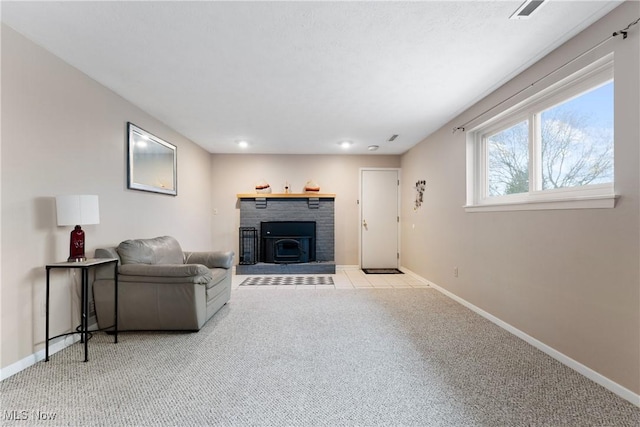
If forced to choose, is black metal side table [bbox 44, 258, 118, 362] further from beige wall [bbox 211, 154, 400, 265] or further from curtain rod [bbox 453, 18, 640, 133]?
curtain rod [bbox 453, 18, 640, 133]

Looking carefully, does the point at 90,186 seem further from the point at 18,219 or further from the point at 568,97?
the point at 568,97

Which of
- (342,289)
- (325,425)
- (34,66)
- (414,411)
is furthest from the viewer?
(342,289)

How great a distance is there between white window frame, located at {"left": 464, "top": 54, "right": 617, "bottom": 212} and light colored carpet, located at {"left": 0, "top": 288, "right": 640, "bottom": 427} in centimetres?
120

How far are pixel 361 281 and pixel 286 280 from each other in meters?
1.28

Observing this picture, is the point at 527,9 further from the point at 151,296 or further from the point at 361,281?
the point at 361,281

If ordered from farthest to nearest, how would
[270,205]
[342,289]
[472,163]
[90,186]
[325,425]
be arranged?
[270,205]
[342,289]
[472,163]
[90,186]
[325,425]

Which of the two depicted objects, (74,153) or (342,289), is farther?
(342,289)

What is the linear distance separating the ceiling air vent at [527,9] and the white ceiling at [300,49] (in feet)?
0.15

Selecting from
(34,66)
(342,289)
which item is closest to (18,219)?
(34,66)

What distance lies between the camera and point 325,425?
1.52 m

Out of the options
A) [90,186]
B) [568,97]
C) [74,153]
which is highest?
[568,97]

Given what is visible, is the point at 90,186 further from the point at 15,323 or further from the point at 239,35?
the point at 239,35

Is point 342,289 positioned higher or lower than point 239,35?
lower

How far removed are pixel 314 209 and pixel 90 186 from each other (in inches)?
150
